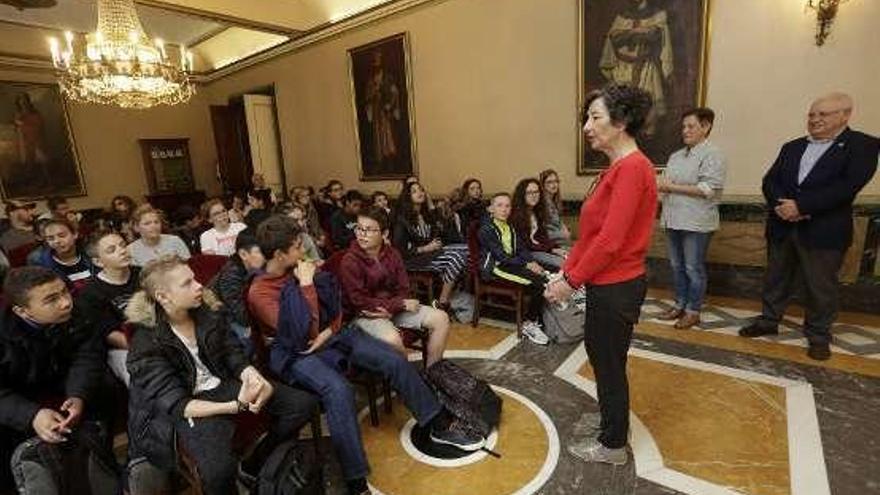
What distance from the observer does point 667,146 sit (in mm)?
4168

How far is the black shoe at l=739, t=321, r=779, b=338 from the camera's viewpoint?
327 centimetres

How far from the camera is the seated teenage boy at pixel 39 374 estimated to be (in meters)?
1.72

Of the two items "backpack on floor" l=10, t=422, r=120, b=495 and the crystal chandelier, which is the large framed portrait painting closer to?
the crystal chandelier

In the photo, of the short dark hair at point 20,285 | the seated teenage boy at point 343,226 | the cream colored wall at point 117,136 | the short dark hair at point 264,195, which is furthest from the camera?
the cream colored wall at point 117,136

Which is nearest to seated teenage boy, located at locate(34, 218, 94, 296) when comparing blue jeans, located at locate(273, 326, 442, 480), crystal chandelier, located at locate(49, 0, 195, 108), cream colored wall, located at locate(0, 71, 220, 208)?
blue jeans, located at locate(273, 326, 442, 480)

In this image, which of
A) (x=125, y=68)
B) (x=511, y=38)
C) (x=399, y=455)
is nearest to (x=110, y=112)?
(x=125, y=68)

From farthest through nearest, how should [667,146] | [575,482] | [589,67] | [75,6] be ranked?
[75,6], [589,67], [667,146], [575,482]

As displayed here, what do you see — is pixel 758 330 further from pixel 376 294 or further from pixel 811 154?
pixel 376 294

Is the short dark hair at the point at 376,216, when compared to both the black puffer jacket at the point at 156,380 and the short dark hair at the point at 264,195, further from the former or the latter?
the short dark hair at the point at 264,195

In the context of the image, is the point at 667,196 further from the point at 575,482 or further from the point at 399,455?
the point at 399,455

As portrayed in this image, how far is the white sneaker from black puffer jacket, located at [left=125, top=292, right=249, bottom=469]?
2315 mm

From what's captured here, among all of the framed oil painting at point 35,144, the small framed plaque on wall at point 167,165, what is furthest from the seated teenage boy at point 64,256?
the small framed plaque on wall at point 167,165

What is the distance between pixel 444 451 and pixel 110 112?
8.40m

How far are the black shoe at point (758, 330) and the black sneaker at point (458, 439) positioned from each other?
2245 mm
